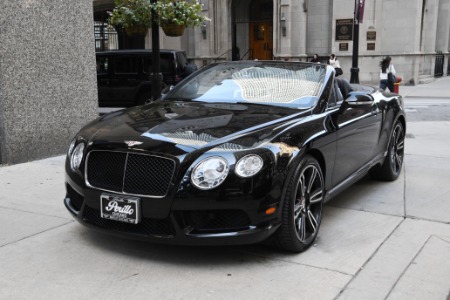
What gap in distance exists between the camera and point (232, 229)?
12.0ft

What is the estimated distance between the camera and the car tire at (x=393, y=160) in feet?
21.3

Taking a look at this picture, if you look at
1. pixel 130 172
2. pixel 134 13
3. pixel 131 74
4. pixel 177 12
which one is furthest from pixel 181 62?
pixel 130 172

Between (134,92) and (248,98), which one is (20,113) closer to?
(248,98)

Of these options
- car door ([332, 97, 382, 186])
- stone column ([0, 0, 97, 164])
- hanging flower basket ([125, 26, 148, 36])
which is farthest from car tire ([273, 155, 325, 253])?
hanging flower basket ([125, 26, 148, 36])

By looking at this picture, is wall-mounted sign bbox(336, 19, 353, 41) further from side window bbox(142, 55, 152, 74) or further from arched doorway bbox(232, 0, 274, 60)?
side window bbox(142, 55, 152, 74)

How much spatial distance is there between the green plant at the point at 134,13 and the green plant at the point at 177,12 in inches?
7.5

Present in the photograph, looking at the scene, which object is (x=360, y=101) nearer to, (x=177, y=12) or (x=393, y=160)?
(x=393, y=160)

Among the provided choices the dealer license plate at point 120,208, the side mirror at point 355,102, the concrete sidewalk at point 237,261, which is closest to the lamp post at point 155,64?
the concrete sidewalk at point 237,261

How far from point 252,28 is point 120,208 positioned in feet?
86.4

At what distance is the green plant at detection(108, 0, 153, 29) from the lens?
8.66 metres

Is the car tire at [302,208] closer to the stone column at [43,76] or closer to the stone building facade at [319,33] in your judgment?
the stone column at [43,76]

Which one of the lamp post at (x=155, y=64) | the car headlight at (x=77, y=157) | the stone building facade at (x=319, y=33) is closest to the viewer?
the car headlight at (x=77, y=157)

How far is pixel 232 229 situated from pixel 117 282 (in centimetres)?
88

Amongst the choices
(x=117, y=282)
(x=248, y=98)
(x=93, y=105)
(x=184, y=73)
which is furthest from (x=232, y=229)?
(x=184, y=73)
